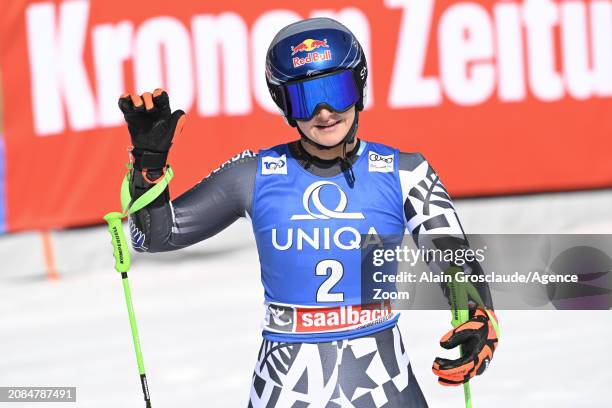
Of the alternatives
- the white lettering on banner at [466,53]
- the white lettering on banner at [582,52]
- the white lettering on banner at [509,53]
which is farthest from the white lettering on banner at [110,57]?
the white lettering on banner at [582,52]

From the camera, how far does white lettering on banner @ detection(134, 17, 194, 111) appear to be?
9.45 m

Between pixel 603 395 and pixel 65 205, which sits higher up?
pixel 65 205

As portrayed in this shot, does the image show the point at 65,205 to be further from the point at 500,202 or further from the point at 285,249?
the point at 285,249

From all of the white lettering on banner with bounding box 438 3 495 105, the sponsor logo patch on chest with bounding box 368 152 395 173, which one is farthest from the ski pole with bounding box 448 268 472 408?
the white lettering on banner with bounding box 438 3 495 105

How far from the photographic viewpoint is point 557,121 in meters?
10.0

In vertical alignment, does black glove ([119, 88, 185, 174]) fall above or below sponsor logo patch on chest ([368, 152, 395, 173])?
above

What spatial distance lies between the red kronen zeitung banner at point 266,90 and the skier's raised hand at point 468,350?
633 cm

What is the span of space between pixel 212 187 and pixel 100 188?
20.0 ft

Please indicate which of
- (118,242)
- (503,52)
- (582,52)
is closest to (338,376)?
(118,242)

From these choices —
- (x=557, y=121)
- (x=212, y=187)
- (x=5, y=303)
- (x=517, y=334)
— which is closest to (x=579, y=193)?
(x=557, y=121)

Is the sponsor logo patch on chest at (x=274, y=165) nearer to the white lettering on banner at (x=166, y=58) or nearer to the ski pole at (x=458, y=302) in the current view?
the ski pole at (x=458, y=302)

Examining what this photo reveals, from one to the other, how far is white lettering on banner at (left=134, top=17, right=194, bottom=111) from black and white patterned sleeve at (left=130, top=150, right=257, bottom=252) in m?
5.94

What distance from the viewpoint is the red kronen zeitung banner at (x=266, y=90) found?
9336 mm

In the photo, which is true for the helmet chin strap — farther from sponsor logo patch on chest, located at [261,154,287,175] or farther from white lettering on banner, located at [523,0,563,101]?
white lettering on banner, located at [523,0,563,101]
